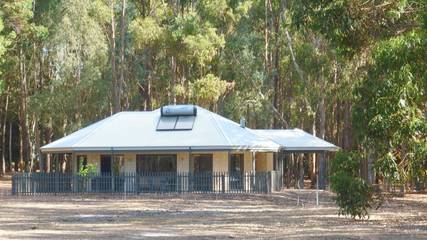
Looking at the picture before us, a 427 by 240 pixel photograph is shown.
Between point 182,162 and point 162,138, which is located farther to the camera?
point 182,162

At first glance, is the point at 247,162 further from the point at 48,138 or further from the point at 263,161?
the point at 48,138

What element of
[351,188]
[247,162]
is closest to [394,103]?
[351,188]

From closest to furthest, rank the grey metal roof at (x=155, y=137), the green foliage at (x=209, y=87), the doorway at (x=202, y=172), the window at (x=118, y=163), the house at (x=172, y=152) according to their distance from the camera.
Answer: the doorway at (x=202, y=172) → the house at (x=172, y=152) → the grey metal roof at (x=155, y=137) → the window at (x=118, y=163) → the green foliage at (x=209, y=87)

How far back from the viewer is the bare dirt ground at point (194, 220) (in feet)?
55.4

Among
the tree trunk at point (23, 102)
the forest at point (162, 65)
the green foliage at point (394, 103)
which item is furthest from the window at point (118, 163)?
the green foliage at point (394, 103)

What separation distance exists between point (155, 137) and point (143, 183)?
9.11 feet

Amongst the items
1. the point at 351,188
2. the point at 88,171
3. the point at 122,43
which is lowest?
the point at 88,171

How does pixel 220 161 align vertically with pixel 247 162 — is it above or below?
above

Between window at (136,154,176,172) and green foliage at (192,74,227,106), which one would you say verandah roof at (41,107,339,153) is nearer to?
window at (136,154,176,172)

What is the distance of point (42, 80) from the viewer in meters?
57.5

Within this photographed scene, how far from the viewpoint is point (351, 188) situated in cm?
1939

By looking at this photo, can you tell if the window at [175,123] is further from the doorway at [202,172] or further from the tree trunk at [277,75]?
the tree trunk at [277,75]

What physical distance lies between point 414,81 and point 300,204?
12.0 metres

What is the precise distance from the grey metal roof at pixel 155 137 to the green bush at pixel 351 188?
1556 centimetres
